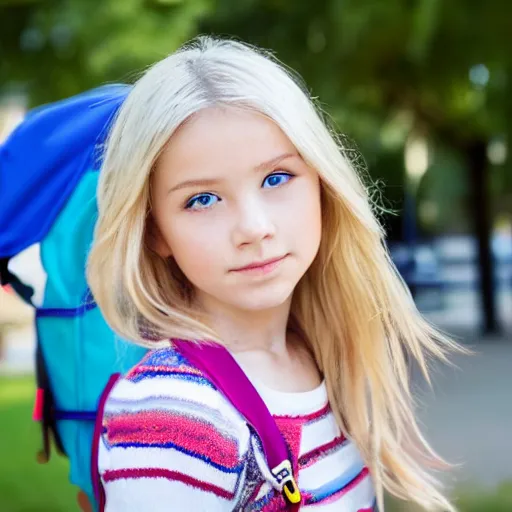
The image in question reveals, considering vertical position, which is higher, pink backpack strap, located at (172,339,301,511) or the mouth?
the mouth

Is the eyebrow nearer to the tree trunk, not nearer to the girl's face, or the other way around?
the girl's face

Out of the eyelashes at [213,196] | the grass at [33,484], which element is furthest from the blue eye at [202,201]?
the grass at [33,484]

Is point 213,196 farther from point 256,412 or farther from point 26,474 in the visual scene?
point 26,474

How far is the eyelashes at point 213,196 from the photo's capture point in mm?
1236

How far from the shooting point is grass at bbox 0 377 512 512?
439cm

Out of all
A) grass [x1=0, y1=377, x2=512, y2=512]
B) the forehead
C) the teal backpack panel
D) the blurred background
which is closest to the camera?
the forehead

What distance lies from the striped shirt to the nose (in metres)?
A: 0.19

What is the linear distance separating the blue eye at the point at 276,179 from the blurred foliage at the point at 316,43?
2.57 m

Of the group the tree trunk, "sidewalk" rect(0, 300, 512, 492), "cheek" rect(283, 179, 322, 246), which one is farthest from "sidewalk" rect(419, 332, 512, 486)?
"cheek" rect(283, 179, 322, 246)

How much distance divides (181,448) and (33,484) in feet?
14.4

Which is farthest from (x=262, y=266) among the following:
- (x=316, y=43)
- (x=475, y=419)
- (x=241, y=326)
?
(x=475, y=419)

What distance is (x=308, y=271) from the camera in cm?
150

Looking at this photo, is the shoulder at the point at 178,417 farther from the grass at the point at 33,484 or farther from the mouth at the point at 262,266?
the grass at the point at 33,484

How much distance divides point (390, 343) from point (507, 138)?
6462 mm
